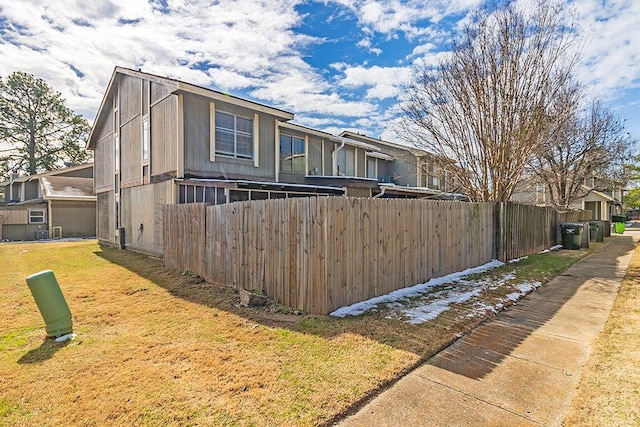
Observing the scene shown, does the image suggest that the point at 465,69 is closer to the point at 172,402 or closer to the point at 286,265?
the point at 286,265

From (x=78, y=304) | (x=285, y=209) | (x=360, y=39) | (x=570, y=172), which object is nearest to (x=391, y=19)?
(x=360, y=39)

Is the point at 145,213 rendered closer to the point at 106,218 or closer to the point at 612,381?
the point at 106,218

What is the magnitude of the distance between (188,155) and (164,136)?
1.47 meters

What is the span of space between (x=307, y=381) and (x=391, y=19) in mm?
10540

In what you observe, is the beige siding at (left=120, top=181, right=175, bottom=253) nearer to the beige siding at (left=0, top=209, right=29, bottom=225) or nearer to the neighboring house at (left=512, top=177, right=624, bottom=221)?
the neighboring house at (left=512, top=177, right=624, bottom=221)

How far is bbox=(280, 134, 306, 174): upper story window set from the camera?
14562 mm

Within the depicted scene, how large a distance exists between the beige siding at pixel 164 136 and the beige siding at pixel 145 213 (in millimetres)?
663

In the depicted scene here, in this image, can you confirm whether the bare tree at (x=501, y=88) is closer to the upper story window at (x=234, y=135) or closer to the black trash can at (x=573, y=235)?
the black trash can at (x=573, y=235)

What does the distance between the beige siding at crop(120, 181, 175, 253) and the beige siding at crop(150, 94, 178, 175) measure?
0.66 m

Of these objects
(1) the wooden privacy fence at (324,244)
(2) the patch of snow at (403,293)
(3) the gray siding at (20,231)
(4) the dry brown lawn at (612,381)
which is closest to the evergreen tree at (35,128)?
(3) the gray siding at (20,231)

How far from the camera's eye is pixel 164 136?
1141cm

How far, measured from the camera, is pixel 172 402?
2.90 m

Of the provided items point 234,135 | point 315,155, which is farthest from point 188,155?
point 315,155

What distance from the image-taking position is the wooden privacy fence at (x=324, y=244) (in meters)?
5.10
